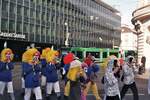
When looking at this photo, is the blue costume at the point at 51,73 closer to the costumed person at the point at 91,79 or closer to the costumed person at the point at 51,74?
the costumed person at the point at 51,74

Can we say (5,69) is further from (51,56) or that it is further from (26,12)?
(26,12)

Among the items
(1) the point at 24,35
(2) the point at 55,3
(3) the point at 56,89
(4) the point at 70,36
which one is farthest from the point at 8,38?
(3) the point at 56,89

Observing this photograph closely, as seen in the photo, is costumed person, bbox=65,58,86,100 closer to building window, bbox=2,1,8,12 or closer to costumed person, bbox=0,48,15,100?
costumed person, bbox=0,48,15,100

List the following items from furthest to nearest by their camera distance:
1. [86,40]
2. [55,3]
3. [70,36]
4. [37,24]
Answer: [86,40] < [70,36] < [55,3] < [37,24]

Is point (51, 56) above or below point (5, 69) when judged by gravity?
above

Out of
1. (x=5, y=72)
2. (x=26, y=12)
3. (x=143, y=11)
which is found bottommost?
(x=5, y=72)

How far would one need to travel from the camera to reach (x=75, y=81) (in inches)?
484

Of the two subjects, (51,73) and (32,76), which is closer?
(32,76)

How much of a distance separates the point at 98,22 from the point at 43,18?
36186 mm

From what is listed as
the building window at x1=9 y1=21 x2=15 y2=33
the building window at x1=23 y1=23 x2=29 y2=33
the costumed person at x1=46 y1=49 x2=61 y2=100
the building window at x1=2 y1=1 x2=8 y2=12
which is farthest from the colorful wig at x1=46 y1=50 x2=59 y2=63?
the building window at x1=23 y1=23 x2=29 y2=33

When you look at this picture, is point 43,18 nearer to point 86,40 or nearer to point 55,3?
point 55,3

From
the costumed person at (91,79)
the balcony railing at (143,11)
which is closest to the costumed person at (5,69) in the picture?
the costumed person at (91,79)

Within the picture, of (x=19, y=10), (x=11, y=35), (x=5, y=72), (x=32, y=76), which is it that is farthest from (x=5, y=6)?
(x=32, y=76)

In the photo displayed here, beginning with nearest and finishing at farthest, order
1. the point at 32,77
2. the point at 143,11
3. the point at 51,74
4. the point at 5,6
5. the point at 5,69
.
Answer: the point at 32,77, the point at 5,69, the point at 51,74, the point at 143,11, the point at 5,6
